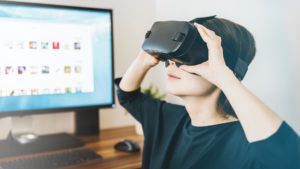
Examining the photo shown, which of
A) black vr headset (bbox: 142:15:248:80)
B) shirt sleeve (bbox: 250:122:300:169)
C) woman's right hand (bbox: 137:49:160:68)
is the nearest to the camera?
shirt sleeve (bbox: 250:122:300:169)

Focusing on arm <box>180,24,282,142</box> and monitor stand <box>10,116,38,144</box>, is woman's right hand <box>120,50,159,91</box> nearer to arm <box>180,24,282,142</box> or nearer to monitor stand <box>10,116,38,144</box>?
arm <box>180,24,282,142</box>

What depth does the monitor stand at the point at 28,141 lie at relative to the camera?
39.1 inches

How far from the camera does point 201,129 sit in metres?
0.74

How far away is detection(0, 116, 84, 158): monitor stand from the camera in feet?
3.26

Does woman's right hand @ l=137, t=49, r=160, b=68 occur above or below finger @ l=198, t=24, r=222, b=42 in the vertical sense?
Answer: below

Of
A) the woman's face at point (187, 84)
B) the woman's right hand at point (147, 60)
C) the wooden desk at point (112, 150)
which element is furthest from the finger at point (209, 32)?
the wooden desk at point (112, 150)

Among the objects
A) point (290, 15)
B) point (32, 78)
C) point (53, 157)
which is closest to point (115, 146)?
point (53, 157)

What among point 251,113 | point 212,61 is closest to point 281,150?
point 251,113

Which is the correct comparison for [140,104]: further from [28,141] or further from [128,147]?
[28,141]

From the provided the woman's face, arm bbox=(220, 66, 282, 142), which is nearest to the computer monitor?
the woman's face

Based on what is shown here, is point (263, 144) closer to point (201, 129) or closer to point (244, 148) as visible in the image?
point (244, 148)

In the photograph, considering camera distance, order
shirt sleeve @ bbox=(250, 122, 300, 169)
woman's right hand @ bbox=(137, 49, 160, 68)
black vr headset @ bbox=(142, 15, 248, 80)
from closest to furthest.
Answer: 1. shirt sleeve @ bbox=(250, 122, 300, 169)
2. black vr headset @ bbox=(142, 15, 248, 80)
3. woman's right hand @ bbox=(137, 49, 160, 68)

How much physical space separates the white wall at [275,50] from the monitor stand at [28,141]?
630 mm

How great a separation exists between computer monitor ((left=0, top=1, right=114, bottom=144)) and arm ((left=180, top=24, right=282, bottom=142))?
56 centimetres
